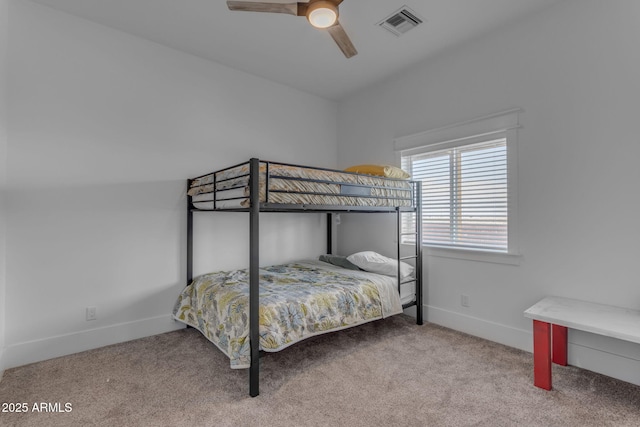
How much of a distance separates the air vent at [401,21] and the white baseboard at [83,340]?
134 inches

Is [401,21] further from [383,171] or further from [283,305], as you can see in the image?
[283,305]

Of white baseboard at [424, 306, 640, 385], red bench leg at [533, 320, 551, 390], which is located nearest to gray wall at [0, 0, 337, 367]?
white baseboard at [424, 306, 640, 385]

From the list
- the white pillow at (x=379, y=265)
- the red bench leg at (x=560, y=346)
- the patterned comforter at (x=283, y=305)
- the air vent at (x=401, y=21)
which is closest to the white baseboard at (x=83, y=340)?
the patterned comforter at (x=283, y=305)

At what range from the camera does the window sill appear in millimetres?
2712

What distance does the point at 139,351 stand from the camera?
2.60 meters

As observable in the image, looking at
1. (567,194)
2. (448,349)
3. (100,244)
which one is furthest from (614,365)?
(100,244)

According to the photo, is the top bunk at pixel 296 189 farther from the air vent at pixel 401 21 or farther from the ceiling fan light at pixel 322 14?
the air vent at pixel 401 21

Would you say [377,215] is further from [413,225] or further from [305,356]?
[305,356]

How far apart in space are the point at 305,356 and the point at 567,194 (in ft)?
8.03

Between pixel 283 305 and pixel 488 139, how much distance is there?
7.73 ft

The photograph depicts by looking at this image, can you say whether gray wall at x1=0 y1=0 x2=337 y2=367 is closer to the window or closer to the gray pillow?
the gray pillow

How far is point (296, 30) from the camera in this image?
2781mm

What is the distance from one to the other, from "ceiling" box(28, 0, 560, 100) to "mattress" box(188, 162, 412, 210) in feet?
3.68

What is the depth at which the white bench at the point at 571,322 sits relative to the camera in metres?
1.86
